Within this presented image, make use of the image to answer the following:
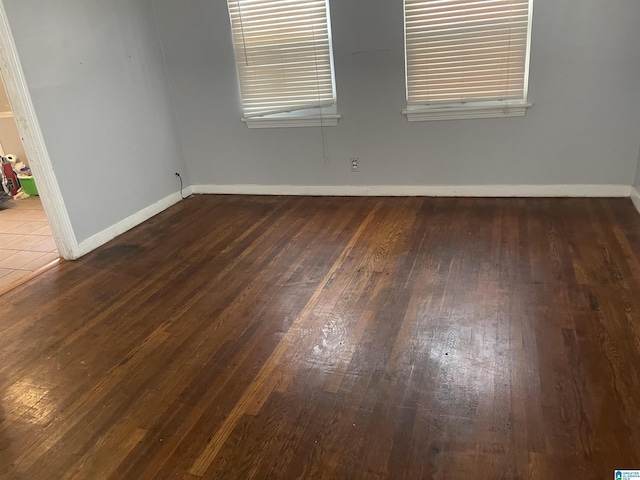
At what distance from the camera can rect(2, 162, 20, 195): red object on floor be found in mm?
5066

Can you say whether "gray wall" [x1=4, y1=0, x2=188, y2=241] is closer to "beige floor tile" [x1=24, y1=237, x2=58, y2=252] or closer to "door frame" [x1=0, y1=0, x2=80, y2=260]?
"door frame" [x1=0, y1=0, x2=80, y2=260]

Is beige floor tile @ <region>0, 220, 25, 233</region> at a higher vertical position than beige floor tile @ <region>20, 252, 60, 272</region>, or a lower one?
higher

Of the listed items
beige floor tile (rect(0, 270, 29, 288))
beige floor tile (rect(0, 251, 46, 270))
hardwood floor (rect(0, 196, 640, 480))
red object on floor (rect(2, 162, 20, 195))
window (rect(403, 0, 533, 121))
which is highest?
window (rect(403, 0, 533, 121))

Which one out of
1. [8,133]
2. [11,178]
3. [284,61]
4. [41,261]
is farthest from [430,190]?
[8,133]

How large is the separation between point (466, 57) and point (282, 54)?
1499 millimetres

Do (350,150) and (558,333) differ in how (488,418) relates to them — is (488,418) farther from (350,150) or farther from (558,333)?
(350,150)

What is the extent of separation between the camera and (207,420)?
1759 mm

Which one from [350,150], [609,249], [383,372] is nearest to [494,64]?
[350,150]

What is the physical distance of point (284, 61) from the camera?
3936mm

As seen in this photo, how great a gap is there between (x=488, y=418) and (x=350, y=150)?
9.28 feet

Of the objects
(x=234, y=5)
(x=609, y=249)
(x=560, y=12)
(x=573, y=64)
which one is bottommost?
(x=609, y=249)

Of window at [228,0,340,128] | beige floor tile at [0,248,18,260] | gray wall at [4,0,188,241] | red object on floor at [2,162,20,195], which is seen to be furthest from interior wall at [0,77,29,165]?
window at [228,0,340,128]

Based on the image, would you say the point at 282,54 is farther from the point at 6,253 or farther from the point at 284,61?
the point at 6,253

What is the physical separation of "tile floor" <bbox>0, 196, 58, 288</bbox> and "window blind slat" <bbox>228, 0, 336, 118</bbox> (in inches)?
A: 81.7
